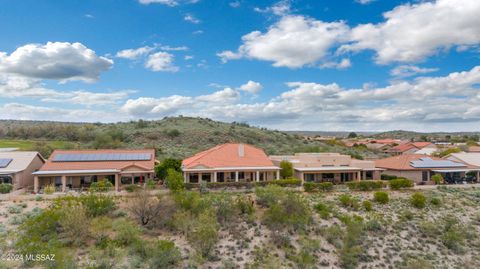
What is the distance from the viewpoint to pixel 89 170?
38.2 metres

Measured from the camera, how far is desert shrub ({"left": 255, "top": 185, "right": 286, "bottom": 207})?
3172 centimetres

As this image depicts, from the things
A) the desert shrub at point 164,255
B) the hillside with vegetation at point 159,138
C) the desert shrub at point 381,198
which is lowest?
the desert shrub at point 164,255

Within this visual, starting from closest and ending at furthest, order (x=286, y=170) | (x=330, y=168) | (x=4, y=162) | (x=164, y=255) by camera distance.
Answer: (x=164, y=255), (x=4, y=162), (x=286, y=170), (x=330, y=168)

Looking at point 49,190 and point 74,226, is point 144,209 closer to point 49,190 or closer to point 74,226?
point 74,226

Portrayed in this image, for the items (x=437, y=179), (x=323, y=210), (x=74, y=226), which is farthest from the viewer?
(x=437, y=179)

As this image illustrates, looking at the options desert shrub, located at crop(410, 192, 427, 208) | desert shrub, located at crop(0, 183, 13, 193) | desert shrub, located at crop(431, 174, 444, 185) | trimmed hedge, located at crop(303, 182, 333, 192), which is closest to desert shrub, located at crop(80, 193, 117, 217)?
desert shrub, located at crop(0, 183, 13, 193)

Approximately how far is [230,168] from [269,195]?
30.3ft

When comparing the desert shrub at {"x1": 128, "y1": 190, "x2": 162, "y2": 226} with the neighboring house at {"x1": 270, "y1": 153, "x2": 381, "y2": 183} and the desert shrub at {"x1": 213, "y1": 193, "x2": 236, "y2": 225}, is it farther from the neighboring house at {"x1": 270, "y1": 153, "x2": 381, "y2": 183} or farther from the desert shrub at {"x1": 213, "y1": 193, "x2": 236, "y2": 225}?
the neighboring house at {"x1": 270, "y1": 153, "x2": 381, "y2": 183}

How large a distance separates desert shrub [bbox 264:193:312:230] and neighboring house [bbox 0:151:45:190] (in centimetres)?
2710

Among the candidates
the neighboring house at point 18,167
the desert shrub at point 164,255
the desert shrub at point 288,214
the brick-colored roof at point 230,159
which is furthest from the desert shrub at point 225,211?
the neighboring house at point 18,167

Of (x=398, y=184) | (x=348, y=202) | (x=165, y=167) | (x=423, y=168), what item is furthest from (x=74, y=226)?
(x=423, y=168)

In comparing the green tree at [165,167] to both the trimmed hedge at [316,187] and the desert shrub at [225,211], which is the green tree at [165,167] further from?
the trimmed hedge at [316,187]

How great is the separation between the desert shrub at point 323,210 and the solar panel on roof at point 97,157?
21.0 metres

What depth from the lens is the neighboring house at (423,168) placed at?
46500 millimetres
